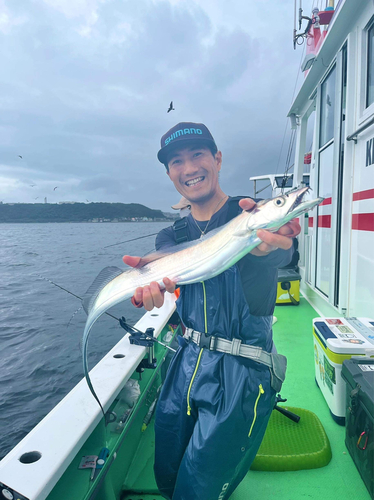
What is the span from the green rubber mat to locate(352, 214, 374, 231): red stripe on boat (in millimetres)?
2225

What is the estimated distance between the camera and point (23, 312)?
12781mm

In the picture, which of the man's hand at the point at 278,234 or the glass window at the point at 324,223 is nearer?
the man's hand at the point at 278,234

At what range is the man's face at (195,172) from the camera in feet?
7.11

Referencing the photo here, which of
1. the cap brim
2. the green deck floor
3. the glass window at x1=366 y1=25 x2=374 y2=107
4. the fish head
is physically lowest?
the green deck floor

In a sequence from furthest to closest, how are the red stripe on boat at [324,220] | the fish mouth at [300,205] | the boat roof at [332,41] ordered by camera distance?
the red stripe on boat at [324,220] → the boat roof at [332,41] → the fish mouth at [300,205]

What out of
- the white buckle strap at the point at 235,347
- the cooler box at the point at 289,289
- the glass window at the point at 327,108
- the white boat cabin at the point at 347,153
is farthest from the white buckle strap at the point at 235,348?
the glass window at the point at 327,108

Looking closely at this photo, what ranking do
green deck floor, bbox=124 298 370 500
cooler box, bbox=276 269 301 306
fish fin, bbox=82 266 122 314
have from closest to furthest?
1. fish fin, bbox=82 266 122 314
2. green deck floor, bbox=124 298 370 500
3. cooler box, bbox=276 269 301 306

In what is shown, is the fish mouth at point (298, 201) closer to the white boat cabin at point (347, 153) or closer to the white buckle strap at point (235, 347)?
the white buckle strap at point (235, 347)

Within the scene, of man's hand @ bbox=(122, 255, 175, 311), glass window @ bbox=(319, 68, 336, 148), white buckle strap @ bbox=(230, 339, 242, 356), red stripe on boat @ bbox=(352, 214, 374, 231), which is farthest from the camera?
glass window @ bbox=(319, 68, 336, 148)

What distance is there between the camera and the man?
1.78 metres

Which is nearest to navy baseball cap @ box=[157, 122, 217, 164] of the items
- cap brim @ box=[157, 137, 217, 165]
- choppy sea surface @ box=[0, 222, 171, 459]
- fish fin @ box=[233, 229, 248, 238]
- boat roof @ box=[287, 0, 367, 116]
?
cap brim @ box=[157, 137, 217, 165]

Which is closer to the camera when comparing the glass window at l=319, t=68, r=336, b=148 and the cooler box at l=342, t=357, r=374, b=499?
the cooler box at l=342, t=357, r=374, b=499

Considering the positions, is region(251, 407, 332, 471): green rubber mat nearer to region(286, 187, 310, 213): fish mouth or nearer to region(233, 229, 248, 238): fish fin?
region(233, 229, 248, 238): fish fin

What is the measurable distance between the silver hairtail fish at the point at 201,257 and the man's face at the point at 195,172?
0.40 meters
